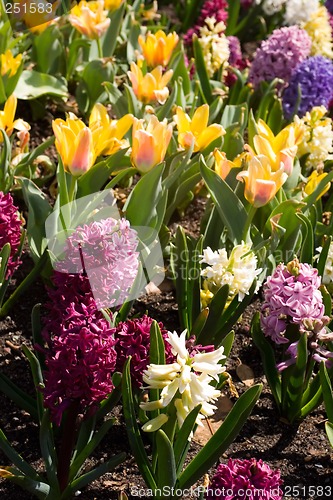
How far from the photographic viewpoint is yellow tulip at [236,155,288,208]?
85.5 inches

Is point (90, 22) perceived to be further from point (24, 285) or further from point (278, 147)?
point (24, 285)

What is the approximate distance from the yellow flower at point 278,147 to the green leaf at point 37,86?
3.14ft

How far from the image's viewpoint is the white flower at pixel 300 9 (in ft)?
13.0

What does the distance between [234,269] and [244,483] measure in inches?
26.6

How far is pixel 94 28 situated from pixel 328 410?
1746 mm

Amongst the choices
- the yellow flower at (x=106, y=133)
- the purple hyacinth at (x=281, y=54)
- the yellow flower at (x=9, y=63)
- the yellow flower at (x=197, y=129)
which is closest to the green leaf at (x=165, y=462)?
the yellow flower at (x=106, y=133)

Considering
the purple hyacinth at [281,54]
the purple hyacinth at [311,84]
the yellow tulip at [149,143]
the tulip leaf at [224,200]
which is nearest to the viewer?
the yellow tulip at [149,143]

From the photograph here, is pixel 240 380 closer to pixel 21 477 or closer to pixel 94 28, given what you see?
pixel 21 477

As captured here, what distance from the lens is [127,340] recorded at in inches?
70.4

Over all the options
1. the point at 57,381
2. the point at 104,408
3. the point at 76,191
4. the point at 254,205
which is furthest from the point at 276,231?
the point at 57,381

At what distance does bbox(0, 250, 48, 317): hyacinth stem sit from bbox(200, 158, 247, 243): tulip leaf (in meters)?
0.53

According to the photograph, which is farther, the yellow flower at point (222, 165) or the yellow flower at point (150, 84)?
the yellow flower at point (150, 84)

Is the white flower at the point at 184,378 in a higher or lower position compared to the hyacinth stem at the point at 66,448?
higher

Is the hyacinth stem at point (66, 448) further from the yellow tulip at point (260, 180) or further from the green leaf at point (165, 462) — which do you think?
the yellow tulip at point (260, 180)
